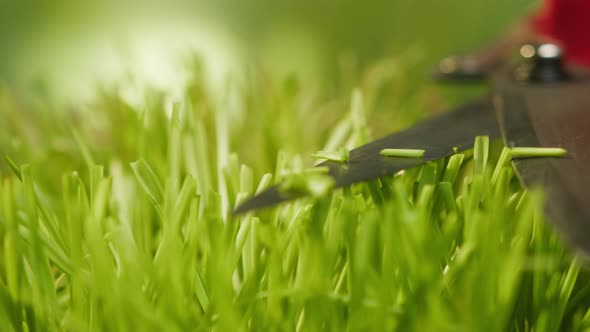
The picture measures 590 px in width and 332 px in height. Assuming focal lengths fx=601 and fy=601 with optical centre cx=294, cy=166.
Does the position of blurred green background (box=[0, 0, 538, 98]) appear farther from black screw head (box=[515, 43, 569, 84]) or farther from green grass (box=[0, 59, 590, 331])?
green grass (box=[0, 59, 590, 331])

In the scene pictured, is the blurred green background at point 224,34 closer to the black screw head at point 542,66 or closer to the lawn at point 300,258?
the black screw head at point 542,66

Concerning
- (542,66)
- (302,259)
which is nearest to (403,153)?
(302,259)

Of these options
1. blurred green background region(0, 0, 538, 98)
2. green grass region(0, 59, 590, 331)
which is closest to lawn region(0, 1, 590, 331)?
green grass region(0, 59, 590, 331)

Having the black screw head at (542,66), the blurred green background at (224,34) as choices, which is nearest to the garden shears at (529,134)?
the black screw head at (542,66)

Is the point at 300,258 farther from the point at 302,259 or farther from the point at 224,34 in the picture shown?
the point at 224,34

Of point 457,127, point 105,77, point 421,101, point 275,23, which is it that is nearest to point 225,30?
point 275,23

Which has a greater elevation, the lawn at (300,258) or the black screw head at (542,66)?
the black screw head at (542,66)

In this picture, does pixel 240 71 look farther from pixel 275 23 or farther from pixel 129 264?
pixel 129 264

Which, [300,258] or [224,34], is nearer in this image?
[300,258]
